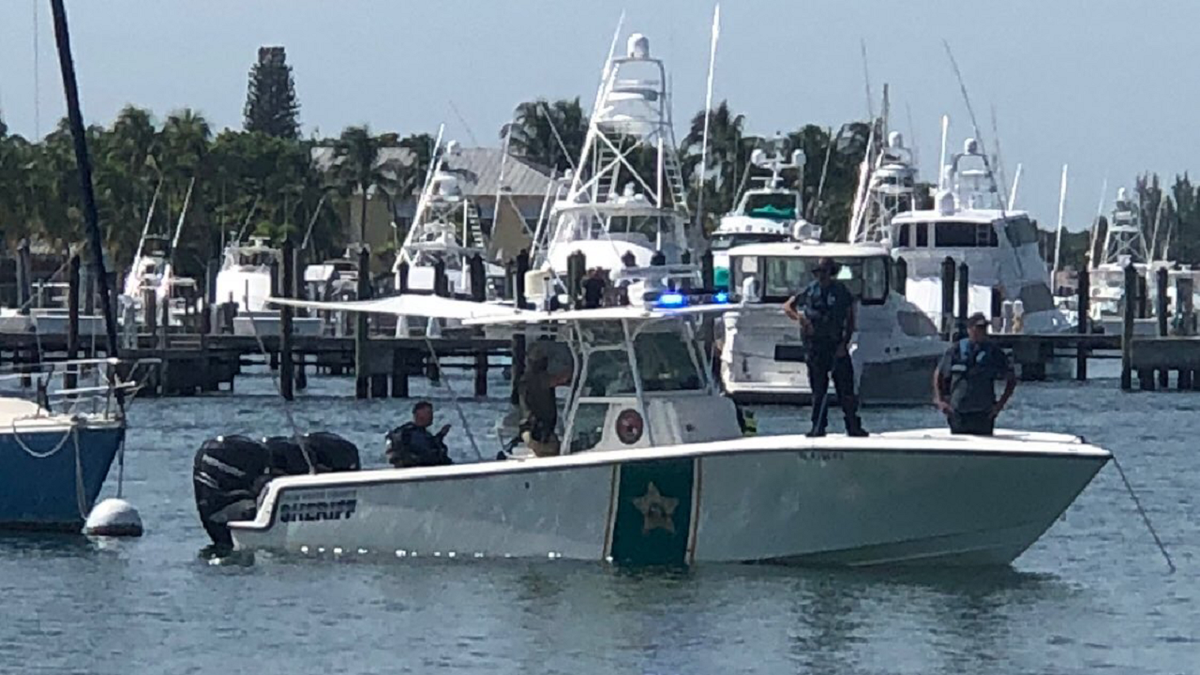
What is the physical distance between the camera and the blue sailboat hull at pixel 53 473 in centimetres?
2939

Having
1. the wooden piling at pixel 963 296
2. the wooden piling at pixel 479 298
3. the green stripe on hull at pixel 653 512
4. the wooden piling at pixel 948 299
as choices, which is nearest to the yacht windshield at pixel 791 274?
the wooden piling at pixel 479 298

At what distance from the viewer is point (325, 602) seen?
24.3m

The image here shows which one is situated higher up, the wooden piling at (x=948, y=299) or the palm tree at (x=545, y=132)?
the palm tree at (x=545, y=132)

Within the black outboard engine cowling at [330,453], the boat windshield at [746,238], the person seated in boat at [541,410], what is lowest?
the black outboard engine cowling at [330,453]

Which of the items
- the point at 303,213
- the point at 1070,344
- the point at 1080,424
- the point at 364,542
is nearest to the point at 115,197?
the point at 303,213

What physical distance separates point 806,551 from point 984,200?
48.3 metres

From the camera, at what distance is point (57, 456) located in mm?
29531

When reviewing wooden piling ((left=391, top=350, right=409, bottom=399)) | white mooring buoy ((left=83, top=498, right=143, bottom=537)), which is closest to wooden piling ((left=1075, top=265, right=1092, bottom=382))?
wooden piling ((left=391, top=350, right=409, bottom=399))

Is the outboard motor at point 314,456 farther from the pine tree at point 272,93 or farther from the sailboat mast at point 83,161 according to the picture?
the pine tree at point 272,93

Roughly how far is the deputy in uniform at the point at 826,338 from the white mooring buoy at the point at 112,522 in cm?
769

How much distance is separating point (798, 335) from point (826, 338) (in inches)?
998

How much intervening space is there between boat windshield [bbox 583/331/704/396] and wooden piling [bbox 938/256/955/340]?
35281mm

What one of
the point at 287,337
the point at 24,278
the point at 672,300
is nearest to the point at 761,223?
the point at 287,337

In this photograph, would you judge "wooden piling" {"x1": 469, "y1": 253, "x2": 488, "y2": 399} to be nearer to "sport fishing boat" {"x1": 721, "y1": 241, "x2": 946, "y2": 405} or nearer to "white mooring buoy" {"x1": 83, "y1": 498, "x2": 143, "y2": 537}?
"sport fishing boat" {"x1": 721, "y1": 241, "x2": 946, "y2": 405}
